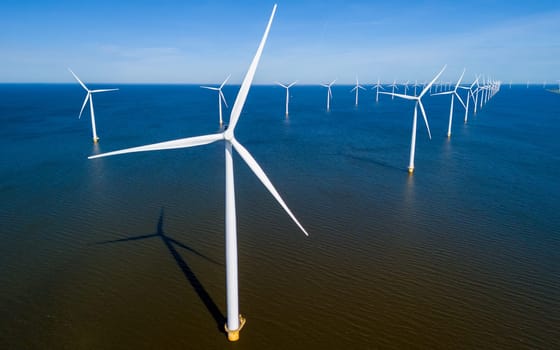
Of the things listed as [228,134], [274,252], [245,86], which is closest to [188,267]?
[274,252]

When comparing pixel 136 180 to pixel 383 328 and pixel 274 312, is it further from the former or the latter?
pixel 383 328

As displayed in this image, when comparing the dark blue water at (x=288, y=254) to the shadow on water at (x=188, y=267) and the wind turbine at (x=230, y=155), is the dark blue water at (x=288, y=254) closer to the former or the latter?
the shadow on water at (x=188, y=267)

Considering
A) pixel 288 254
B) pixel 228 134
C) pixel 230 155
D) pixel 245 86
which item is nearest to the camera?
pixel 228 134

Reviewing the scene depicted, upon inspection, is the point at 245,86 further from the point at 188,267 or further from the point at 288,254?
the point at 288,254

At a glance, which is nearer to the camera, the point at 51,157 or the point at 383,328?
the point at 383,328

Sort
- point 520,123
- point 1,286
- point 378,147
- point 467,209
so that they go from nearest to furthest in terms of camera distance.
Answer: point 1,286, point 467,209, point 378,147, point 520,123

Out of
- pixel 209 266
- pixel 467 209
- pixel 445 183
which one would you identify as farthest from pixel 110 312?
pixel 445 183
